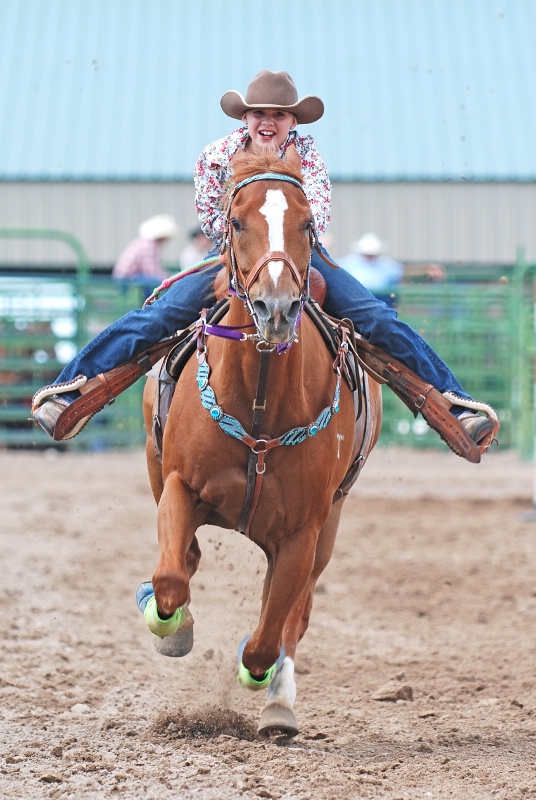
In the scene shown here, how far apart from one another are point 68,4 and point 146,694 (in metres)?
19.2

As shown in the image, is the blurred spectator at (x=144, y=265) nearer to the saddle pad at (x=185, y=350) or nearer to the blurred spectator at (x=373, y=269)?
the blurred spectator at (x=373, y=269)

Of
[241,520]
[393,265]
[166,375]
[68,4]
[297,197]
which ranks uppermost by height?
[68,4]

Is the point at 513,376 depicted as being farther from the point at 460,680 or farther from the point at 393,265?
the point at 460,680

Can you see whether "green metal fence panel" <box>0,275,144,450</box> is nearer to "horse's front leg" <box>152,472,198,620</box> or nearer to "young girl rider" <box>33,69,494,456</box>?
"young girl rider" <box>33,69,494,456</box>

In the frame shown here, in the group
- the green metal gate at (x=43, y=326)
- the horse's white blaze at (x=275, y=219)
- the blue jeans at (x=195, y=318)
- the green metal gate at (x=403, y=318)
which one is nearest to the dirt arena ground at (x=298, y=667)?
the blue jeans at (x=195, y=318)

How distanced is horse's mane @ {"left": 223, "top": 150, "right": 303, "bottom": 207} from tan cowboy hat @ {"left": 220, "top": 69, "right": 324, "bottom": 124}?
2.03ft

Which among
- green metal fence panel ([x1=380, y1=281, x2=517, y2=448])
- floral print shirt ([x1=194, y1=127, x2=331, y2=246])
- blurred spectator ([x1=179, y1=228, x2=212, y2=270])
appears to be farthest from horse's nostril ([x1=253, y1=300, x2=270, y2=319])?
green metal fence panel ([x1=380, y1=281, x2=517, y2=448])

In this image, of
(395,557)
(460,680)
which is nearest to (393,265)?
(395,557)

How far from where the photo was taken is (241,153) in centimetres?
418

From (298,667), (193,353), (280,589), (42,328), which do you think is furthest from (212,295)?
(42,328)

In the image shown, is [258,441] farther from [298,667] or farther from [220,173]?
[298,667]

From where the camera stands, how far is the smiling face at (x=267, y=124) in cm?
476

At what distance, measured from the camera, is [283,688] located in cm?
485

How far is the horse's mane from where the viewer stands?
4.08 m
